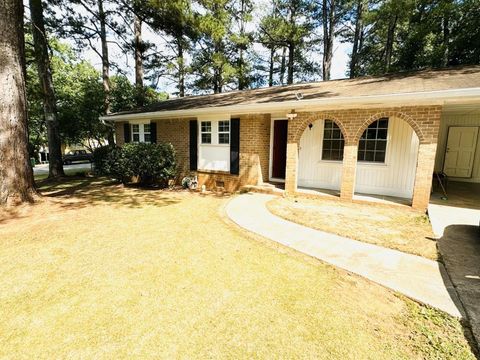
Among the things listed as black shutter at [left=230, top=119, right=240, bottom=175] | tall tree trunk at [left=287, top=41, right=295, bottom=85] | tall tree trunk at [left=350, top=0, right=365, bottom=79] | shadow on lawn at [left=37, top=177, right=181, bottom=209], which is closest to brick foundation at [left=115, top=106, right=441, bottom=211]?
black shutter at [left=230, top=119, right=240, bottom=175]

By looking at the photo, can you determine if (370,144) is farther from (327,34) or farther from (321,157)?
(327,34)

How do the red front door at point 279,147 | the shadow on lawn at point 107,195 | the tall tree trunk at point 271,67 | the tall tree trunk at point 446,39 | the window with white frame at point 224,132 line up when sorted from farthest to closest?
the tall tree trunk at point 271,67, the tall tree trunk at point 446,39, the red front door at point 279,147, the window with white frame at point 224,132, the shadow on lawn at point 107,195

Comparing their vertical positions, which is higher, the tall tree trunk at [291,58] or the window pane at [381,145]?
the tall tree trunk at [291,58]

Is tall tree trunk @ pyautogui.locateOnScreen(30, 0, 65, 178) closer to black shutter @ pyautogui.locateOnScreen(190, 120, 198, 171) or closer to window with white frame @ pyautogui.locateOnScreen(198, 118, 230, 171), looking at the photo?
black shutter @ pyautogui.locateOnScreen(190, 120, 198, 171)

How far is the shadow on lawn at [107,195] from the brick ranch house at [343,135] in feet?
6.55

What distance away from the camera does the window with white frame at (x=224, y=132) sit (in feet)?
30.3

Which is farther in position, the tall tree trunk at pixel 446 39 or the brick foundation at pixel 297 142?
the tall tree trunk at pixel 446 39

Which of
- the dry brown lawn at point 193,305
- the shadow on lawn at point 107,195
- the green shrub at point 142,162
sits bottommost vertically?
the dry brown lawn at point 193,305

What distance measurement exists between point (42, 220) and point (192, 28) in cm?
879

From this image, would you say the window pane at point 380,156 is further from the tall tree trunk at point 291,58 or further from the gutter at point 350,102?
the tall tree trunk at point 291,58

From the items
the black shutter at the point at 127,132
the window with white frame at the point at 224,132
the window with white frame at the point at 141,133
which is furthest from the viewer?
the black shutter at the point at 127,132

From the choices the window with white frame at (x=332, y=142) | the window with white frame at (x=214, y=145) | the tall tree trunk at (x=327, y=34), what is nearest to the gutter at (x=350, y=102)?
the window with white frame at (x=214, y=145)

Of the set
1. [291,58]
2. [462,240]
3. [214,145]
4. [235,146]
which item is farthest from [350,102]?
[291,58]

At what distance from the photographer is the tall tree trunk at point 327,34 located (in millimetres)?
21062
